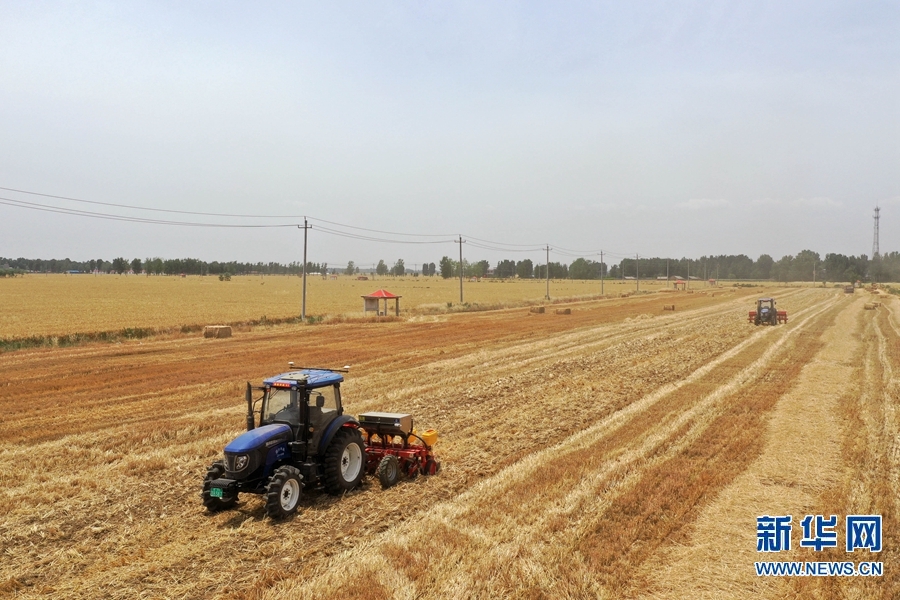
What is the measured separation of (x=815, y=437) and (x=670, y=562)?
7.36m

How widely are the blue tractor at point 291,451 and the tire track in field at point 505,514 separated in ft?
4.61

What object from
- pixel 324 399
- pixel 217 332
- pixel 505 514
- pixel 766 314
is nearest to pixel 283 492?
pixel 324 399

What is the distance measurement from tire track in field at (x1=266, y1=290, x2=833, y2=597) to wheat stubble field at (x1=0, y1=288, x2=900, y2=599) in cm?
4

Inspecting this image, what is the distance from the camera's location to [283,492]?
26.4 ft

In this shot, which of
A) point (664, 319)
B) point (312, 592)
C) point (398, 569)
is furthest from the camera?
point (664, 319)

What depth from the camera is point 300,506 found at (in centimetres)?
857

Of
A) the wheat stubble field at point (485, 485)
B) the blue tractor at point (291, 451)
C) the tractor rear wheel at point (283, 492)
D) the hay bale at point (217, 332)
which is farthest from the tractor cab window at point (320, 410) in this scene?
the hay bale at point (217, 332)

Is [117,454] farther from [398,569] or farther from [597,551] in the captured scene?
[597,551]

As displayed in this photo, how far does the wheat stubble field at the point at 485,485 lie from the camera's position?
6.77 m

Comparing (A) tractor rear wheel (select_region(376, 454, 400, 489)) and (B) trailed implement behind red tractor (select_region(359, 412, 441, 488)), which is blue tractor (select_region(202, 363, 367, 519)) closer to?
(A) tractor rear wheel (select_region(376, 454, 400, 489))

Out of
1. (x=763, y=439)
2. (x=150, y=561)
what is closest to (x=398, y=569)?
(x=150, y=561)

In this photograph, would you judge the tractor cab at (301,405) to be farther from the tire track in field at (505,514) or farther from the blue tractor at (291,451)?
the tire track in field at (505,514)

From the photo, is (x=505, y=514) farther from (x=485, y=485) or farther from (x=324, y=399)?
(x=324, y=399)

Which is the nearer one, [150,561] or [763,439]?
[150,561]
